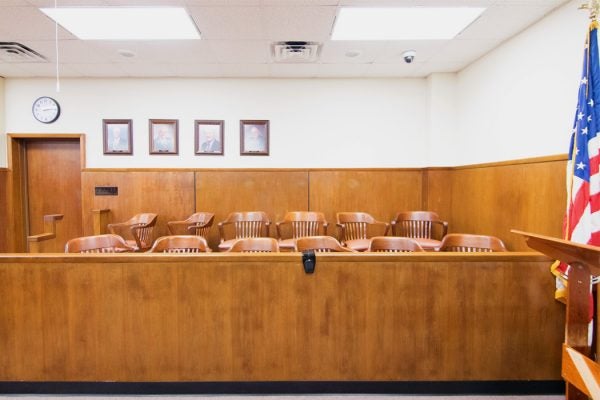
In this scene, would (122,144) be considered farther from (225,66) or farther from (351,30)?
(351,30)

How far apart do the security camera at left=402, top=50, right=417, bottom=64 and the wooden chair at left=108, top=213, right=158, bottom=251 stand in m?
4.06

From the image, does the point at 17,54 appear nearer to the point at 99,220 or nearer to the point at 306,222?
the point at 99,220

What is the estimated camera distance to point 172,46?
3.94 metres

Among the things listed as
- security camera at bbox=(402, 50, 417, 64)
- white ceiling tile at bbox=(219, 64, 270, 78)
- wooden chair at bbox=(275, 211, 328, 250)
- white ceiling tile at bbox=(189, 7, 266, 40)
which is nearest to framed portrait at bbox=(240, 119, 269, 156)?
white ceiling tile at bbox=(219, 64, 270, 78)

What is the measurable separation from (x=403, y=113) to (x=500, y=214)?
2.23m

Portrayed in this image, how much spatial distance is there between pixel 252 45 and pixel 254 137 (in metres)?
1.54

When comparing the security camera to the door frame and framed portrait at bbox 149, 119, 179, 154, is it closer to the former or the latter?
framed portrait at bbox 149, 119, 179, 154

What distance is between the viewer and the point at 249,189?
5.19 metres

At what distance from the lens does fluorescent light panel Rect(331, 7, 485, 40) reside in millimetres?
3215

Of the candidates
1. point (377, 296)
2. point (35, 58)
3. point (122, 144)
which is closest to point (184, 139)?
point (122, 144)

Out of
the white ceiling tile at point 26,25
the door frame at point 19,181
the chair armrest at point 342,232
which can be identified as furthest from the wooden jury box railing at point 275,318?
the door frame at point 19,181

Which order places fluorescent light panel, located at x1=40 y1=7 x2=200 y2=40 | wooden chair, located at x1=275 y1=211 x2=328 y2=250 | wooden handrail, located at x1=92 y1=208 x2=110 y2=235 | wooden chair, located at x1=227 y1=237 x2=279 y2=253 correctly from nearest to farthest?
wooden chair, located at x1=227 y1=237 x2=279 y2=253 < fluorescent light panel, located at x1=40 y1=7 x2=200 y2=40 < wooden chair, located at x1=275 y1=211 x2=328 y2=250 < wooden handrail, located at x1=92 y1=208 x2=110 y2=235

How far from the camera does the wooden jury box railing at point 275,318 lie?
6.91 feet

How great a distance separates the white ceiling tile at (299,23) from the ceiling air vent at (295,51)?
141 millimetres
